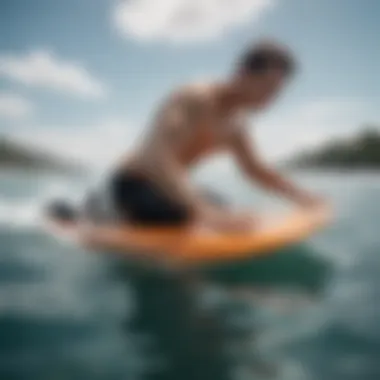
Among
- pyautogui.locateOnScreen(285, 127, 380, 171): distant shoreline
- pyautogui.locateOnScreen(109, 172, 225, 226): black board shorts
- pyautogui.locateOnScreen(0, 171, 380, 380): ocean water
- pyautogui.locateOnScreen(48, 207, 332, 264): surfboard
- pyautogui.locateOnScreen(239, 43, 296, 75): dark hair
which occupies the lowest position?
pyautogui.locateOnScreen(0, 171, 380, 380): ocean water

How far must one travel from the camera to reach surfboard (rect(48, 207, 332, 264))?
1.39 metres

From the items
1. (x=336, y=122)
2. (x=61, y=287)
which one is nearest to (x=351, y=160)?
(x=336, y=122)

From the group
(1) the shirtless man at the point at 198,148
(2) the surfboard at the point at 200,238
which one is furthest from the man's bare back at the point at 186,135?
(2) the surfboard at the point at 200,238

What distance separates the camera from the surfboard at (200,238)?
4.57 feet

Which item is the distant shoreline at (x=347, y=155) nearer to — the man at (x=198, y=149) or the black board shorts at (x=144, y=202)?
the man at (x=198, y=149)

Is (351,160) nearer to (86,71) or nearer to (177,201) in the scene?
(177,201)

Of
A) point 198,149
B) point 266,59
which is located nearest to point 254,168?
point 198,149

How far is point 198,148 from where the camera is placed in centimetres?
142

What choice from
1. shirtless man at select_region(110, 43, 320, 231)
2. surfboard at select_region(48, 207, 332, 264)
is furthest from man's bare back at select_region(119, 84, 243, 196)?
surfboard at select_region(48, 207, 332, 264)

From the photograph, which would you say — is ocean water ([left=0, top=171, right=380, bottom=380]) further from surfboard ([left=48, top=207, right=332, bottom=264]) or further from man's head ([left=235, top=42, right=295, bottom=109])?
man's head ([left=235, top=42, right=295, bottom=109])

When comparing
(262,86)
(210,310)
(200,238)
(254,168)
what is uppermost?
(262,86)

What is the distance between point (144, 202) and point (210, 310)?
27 centimetres

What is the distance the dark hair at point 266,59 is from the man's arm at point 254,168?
5.6 inches

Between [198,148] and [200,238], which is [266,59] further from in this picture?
[200,238]
